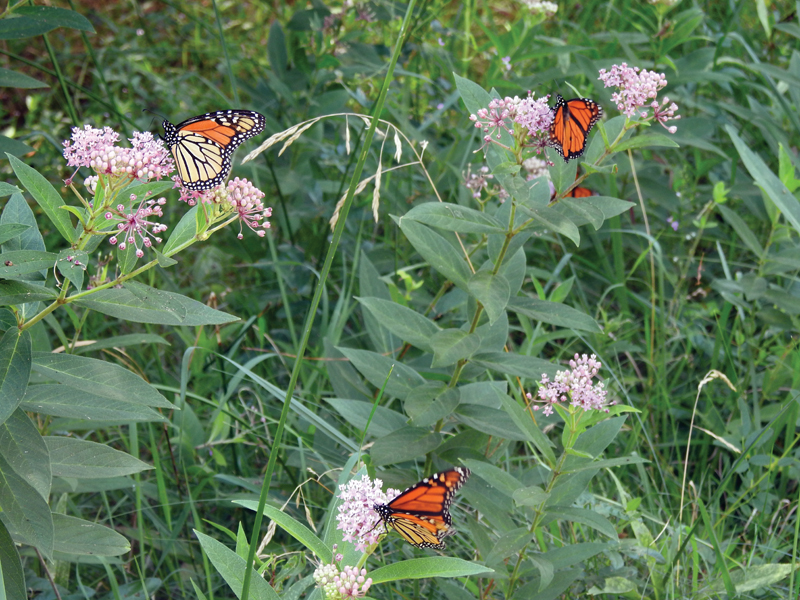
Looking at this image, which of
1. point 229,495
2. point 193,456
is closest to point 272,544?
point 229,495

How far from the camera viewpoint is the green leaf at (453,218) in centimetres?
188

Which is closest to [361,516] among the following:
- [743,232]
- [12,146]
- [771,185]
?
[12,146]

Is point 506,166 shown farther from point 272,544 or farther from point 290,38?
point 290,38

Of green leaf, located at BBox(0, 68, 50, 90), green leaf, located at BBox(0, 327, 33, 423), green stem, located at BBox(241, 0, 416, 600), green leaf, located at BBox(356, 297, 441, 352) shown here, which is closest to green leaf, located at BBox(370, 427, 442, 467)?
green leaf, located at BBox(356, 297, 441, 352)

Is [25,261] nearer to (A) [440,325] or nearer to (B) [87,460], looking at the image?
(B) [87,460]

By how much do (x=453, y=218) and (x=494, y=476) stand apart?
0.70 m

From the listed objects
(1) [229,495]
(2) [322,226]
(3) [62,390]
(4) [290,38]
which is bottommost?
(1) [229,495]

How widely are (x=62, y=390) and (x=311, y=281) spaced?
1764mm

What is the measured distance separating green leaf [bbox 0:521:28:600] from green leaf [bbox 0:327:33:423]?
1.19ft

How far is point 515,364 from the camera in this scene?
2.11m

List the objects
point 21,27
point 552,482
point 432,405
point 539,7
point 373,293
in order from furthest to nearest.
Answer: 1. point 539,7
2. point 373,293
3. point 21,27
4. point 432,405
5. point 552,482

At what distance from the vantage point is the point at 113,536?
1793 millimetres

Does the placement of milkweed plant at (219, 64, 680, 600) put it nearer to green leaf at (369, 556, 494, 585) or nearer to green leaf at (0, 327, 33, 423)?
green leaf at (369, 556, 494, 585)

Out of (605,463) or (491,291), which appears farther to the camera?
(491,291)
